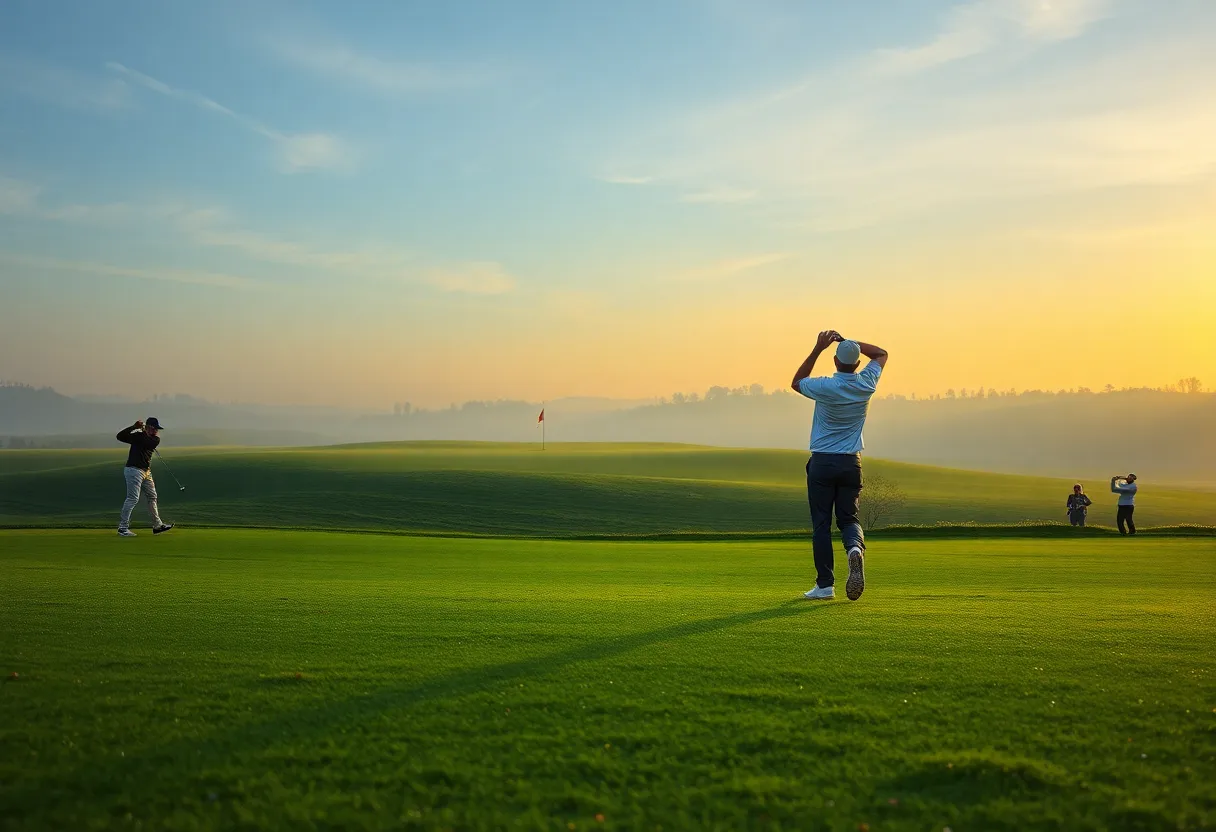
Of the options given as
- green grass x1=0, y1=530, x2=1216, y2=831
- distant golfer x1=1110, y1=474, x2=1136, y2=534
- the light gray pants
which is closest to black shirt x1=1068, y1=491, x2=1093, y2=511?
distant golfer x1=1110, y1=474, x2=1136, y2=534

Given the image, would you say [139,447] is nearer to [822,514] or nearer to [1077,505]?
[822,514]

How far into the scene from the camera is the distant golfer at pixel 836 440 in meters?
9.85

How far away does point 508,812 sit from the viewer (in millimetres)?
3518

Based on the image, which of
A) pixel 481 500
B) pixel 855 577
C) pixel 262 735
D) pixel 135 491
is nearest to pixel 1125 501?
pixel 855 577

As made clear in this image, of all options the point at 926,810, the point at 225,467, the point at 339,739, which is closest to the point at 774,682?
the point at 926,810

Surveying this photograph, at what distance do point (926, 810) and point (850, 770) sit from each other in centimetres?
41

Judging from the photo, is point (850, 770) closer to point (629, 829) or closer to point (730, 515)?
point (629, 829)

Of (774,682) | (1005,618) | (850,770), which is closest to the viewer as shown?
(850,770)

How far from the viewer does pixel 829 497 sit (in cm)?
1011

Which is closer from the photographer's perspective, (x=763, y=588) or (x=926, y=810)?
(x=926, y=810)

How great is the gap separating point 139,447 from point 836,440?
17598mm

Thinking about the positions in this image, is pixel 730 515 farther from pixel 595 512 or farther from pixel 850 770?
pixel 850 770

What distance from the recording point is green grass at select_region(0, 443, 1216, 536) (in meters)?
49.4

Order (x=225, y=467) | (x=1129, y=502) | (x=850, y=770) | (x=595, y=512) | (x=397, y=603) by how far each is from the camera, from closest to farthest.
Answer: (x=850, y=770), (x=397, y=603), (x=1129, y=502), (x=595, y=512), (x=225, y=467)
